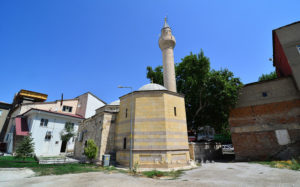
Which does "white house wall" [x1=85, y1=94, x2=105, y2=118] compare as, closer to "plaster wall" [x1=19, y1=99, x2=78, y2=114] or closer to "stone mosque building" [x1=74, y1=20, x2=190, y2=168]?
"plaster wall" [x1=19, y1=99, x2=78, y2=114]

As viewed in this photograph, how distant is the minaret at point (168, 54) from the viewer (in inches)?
790

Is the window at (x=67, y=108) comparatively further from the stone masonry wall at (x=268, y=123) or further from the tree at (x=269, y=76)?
the tree at (x=269, y=76)

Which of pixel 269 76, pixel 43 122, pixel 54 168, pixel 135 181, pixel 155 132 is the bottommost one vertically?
pixel 135 181

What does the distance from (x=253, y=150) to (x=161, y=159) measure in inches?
533

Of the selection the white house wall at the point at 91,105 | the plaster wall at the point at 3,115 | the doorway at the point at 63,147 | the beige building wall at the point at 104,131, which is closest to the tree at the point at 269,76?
the beige building wall at the point at 104,131

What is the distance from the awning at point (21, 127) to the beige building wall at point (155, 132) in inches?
628

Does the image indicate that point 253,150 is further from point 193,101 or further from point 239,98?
point 193,101

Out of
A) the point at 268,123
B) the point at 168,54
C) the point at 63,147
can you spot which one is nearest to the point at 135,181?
the point at 168,54

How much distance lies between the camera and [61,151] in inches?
952

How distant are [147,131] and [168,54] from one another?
12711 millimetres

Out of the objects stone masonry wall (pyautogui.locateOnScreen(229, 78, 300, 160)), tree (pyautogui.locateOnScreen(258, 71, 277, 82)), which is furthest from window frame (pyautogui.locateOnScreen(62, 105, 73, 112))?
tree (pyautogui.locateOnScreen(258, 71, 277, 82))

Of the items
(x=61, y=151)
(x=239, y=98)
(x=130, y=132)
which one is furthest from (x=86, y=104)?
(x=239, y=98)

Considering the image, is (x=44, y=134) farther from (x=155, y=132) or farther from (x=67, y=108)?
(x=155, y=132)

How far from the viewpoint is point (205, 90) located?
2197cm
